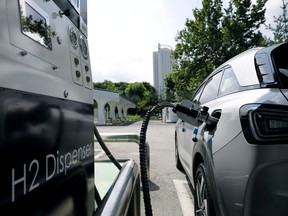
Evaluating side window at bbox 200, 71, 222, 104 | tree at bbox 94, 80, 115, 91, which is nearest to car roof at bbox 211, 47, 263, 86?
side window at bbox 200, 71, 222, 104

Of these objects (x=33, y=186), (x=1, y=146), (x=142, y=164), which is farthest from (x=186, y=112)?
(x=1, y=146)

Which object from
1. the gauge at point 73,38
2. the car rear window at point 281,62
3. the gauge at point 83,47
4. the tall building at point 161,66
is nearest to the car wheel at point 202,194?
the car rear window at point 281,62

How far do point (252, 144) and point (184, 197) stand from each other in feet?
9.52

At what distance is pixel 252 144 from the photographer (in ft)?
5.92

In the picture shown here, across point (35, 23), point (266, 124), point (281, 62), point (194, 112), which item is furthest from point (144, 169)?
point (35, 23)

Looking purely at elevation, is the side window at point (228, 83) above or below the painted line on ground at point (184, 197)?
above

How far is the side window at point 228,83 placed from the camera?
253cm

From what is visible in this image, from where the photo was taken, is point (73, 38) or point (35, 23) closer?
point (35, 23)

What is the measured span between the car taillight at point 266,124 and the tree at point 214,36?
1991 cm

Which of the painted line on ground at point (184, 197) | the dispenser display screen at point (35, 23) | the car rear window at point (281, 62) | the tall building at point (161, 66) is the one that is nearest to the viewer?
the dispenser display screen at point (35, 23)

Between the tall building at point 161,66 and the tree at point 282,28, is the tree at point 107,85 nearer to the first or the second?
the tall building at point 161,66

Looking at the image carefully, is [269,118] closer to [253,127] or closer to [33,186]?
[253,127]

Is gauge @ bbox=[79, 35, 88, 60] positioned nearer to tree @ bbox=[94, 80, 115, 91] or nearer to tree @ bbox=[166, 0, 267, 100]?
tree @ bbox=[166, 0, 267, 100]

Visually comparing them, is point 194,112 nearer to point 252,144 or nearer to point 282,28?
point 252,144
